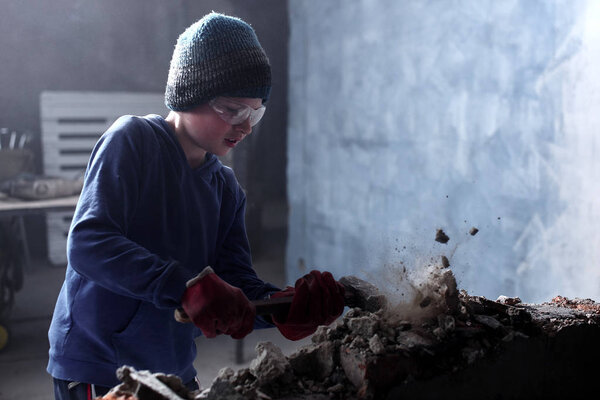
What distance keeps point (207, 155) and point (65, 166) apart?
17.9 feet

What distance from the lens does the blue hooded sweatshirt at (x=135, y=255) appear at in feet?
4.50

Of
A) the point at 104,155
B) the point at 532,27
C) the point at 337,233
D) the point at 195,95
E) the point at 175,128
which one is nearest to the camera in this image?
the point at 104,155

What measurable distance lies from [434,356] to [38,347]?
3.77 m

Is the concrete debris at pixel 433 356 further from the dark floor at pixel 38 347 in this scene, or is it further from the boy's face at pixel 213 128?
the dark floor at pixel 38 347

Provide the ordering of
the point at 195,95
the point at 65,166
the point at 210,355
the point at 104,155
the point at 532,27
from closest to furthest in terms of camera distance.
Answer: the point at 104,155 → the point at 195,95 → the point at 532,27 → the point at 210,355 → the point at 65,166

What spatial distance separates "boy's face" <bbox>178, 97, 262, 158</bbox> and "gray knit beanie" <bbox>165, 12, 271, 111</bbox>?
0.03 meters

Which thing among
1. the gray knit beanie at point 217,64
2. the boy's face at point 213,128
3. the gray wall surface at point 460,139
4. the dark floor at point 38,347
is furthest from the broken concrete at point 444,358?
the dark floor at point 38,347

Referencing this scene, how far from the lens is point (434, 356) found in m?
1.45

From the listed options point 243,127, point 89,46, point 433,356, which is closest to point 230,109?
point 243,127

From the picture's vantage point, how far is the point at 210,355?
4320 mm

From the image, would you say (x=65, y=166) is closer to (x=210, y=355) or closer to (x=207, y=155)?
(x=210, y=355)

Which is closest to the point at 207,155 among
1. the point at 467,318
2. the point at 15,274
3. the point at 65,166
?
the point at 467,318

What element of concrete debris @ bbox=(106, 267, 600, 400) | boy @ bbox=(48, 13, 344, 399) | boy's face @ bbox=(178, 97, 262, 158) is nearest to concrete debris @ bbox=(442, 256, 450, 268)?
concrete debris @ bbox=(106, 267, 600, 400)

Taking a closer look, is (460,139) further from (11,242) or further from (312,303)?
(11,242)
